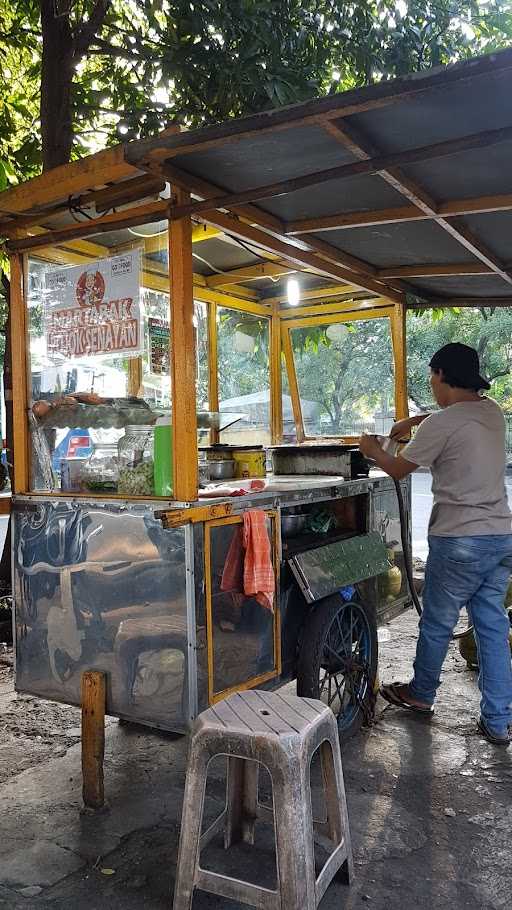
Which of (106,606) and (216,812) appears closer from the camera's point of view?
(216,812)

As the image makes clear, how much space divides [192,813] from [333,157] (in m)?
2.62

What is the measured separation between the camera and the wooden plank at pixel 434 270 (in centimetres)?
483

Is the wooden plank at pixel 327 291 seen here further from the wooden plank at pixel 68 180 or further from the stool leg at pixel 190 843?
the stool leg at pixel 190 843

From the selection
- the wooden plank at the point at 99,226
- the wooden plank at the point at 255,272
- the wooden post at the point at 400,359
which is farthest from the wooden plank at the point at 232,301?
the wooden plank at the point at 99,226

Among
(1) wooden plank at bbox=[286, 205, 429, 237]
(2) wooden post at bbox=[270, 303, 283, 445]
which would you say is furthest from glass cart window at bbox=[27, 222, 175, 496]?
(2) wooden post at bbox=[270, 303, 283, 445]

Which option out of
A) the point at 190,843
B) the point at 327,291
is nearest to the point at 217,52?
the point at 327,291

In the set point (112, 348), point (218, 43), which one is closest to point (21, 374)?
point (112, 348)

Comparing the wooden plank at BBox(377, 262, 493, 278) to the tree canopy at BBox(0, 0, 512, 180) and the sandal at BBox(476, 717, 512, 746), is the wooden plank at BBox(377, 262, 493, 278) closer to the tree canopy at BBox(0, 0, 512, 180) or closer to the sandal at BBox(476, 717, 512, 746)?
the tree canopy at BBox(0, 0, 512, 180)

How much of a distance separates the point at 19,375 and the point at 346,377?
3247mm

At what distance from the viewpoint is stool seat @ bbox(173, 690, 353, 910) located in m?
2.28

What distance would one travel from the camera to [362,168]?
2.92 meters

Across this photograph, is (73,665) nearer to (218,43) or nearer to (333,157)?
(333,157)

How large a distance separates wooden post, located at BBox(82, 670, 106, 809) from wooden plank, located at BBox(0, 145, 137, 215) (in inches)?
88.9

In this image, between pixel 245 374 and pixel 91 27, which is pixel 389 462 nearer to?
pixel 245 374
